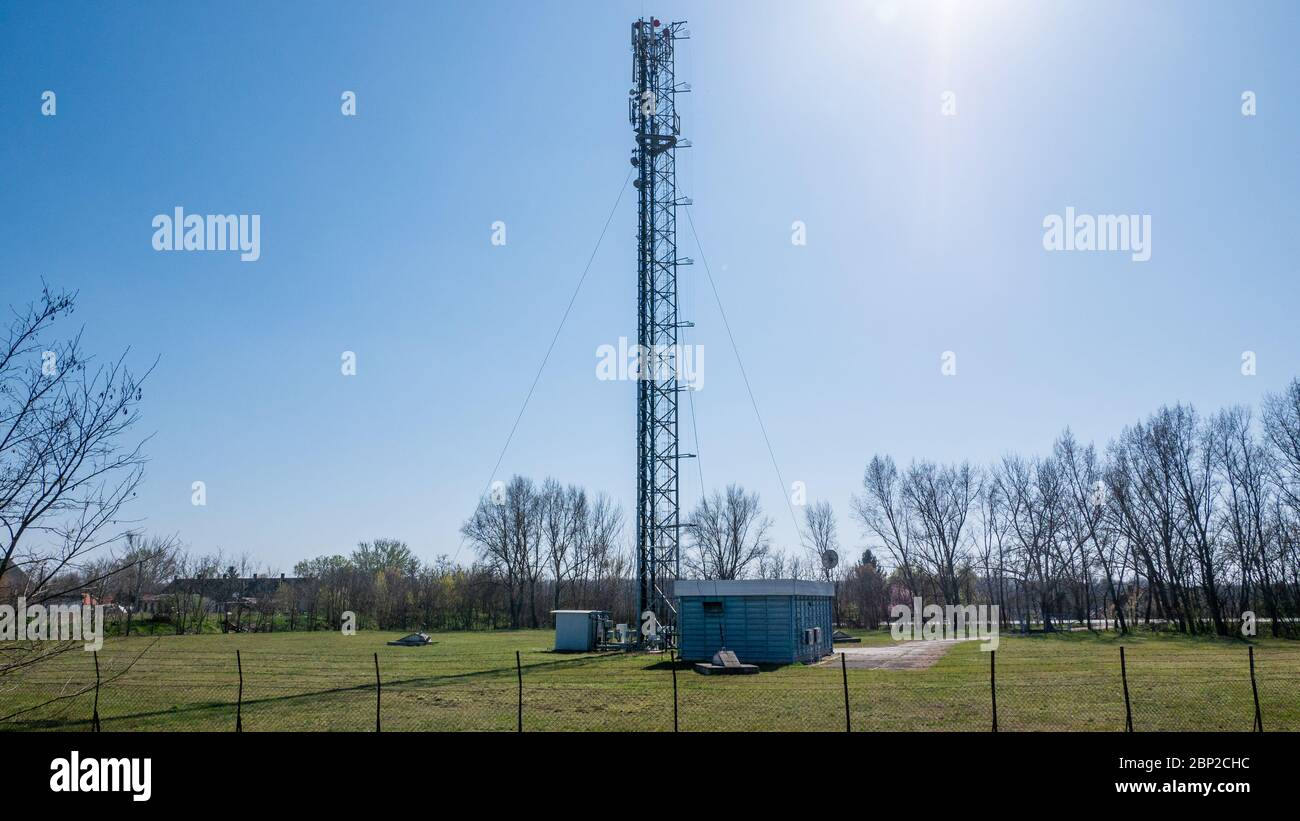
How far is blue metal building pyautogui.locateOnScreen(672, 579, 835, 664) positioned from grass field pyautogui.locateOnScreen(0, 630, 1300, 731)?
52.7 inches

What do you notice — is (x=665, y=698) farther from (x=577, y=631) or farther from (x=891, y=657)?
(x=577, y=631)

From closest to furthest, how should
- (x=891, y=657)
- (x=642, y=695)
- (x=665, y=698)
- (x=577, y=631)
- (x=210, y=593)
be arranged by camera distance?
(x=665, y=698) → (x=642, y=695) → (x=891, y=657) → (x=577, y=631) → (x=210, y=593)

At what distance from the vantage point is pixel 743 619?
98.4 ft

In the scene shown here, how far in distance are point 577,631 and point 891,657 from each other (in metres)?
14.1

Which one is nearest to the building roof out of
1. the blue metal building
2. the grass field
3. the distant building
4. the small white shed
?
the blue metal building

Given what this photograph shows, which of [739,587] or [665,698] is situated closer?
[665,698]

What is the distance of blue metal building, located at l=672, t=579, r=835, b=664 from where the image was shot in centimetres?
2955

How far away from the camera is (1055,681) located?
23.4 metres

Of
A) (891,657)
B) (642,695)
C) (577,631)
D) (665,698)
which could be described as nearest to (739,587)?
(891,657)

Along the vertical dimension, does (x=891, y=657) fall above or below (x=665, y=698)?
below
